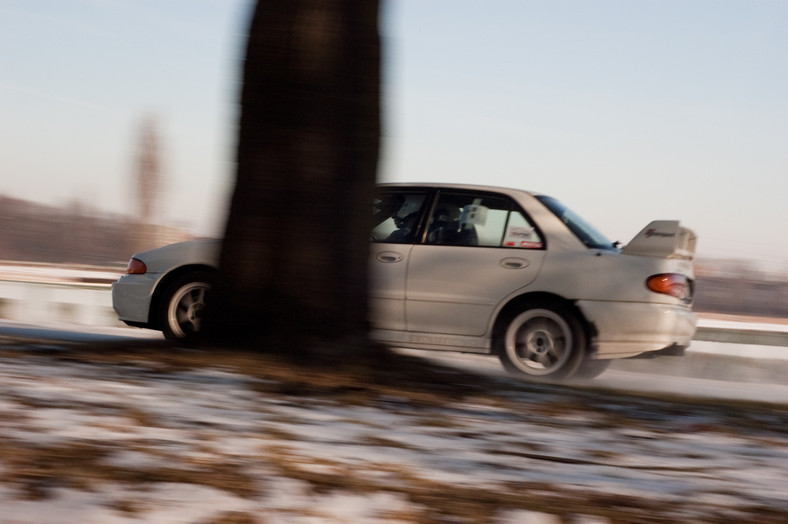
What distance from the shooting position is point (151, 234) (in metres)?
50.9

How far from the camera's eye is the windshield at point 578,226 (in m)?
7.69

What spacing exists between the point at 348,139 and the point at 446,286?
9.00 ft

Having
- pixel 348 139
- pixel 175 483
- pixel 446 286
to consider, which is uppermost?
pixel 348 139

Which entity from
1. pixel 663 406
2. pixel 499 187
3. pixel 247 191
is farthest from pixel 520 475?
pixel 499 187

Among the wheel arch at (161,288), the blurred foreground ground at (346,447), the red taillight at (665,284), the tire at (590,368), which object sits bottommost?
the tire at (590,368)

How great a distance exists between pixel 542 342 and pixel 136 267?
3.45 meters

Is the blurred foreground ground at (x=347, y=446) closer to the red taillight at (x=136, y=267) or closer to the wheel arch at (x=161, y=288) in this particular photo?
the wheel arch at (x=161, y=288)

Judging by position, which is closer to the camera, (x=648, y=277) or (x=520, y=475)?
(x=520, y=475)

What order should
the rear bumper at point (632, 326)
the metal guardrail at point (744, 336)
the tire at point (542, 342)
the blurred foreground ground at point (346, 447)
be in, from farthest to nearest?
the metal guardrail at point (744, 336) → the tire at point (542, 342) → the rear bumper at point (632, 326) → the blurred foreground ground at point (346, 447)

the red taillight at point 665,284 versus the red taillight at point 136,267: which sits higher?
the red taillight at point 665,284

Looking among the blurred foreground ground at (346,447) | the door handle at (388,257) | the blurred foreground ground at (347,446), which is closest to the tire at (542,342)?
the door handle at (388,257)

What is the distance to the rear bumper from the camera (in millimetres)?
7387

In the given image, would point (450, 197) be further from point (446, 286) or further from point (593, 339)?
point (593, 339)

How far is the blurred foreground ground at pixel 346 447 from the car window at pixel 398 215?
2735 mm
